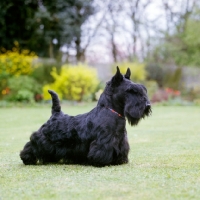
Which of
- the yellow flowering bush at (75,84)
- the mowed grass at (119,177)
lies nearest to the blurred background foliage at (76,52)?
the yellow flowering bush at (75,84)

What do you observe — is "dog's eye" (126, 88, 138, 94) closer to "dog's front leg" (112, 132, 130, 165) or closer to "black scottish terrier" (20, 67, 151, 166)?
"black scottish terrier" (20, 67, 151, 166)

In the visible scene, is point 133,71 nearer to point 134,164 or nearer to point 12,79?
point 12,79

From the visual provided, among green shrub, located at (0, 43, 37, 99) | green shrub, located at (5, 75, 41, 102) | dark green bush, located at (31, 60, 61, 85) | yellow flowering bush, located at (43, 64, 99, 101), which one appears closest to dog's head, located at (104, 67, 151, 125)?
yellow flowering bush, located at (43, 64, 99, 101)

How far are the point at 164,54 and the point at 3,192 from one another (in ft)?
89.4

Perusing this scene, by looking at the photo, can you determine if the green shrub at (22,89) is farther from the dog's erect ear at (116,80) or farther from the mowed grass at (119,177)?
the dog's erect ear at (116,80)

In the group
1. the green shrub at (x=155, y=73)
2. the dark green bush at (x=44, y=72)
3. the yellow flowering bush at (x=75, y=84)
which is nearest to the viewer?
the yellow flowering bush at (x=75, y=84)

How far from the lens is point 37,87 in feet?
81.3

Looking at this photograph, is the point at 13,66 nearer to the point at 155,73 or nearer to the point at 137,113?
the point at 155,73

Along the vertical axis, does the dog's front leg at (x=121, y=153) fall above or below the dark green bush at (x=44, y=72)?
below

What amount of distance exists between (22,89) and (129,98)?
18445 mm

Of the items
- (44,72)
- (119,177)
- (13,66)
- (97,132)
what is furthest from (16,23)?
(119,177)

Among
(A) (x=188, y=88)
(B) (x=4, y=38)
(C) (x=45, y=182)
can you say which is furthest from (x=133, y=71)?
(C) (x=45, y=182)

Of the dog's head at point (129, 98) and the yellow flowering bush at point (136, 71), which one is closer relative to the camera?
the dog's head at point (129, 98)

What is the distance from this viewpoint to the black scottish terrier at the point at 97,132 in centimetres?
602
